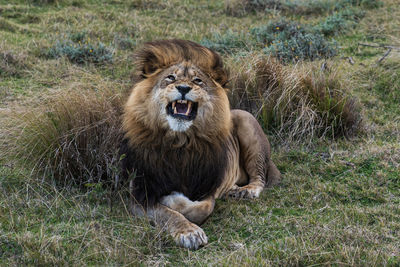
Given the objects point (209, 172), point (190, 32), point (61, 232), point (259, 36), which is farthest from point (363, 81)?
point (61, 232)

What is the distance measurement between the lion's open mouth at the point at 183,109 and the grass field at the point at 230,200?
853mm

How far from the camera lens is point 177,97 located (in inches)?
159

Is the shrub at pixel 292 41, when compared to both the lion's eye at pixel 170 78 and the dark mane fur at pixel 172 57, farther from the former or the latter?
the lion's eye at pixel 170 78

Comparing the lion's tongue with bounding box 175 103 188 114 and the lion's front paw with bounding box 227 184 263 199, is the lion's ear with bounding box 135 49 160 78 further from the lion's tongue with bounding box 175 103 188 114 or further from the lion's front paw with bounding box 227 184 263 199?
the lion's front paw with bounding box 227 184 263 199

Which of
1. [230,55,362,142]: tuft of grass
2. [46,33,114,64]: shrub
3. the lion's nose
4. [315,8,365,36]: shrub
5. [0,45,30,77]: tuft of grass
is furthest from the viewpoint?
[315,8,365,36]: shrub

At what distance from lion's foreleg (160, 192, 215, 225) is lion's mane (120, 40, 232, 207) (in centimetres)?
6

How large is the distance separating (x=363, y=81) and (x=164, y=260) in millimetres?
5196

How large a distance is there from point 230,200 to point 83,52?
14.1 ft

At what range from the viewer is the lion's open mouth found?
4.11 meters

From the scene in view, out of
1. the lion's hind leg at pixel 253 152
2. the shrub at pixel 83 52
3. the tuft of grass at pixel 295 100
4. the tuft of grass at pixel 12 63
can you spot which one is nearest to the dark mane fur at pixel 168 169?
the lion's hind leg at pixel 253 152

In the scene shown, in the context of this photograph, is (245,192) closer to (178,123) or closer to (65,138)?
(178,123)

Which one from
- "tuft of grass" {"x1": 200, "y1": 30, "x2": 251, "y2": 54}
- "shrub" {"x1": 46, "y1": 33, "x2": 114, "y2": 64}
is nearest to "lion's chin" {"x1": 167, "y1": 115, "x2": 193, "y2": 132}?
"shrub" {"x1": 46, "y1": 33, "x2": 114, "y2": 64}

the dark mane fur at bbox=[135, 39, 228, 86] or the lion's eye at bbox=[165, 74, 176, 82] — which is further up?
the dark mane fur at bbox=[135, 39, 228, 86]

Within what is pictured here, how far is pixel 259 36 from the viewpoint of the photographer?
9.29 meters
